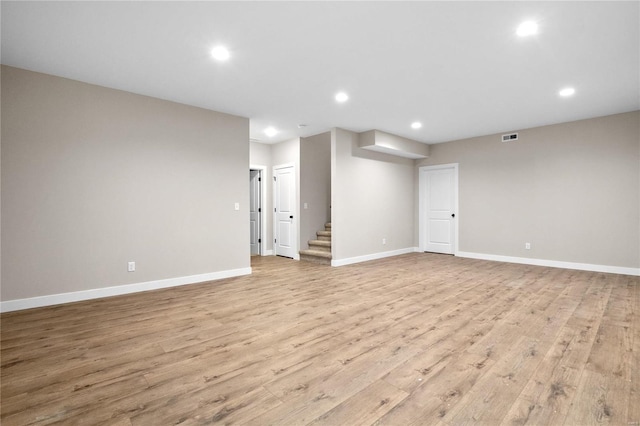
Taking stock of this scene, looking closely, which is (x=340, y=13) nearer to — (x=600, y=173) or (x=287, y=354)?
(x=287, y=354)

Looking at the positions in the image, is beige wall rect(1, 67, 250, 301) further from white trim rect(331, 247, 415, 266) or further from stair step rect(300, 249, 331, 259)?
white trim rect(331, 247, 415, 266)

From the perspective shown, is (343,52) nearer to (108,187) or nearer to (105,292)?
(108,187)

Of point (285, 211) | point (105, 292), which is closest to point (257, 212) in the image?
point (285, 211)

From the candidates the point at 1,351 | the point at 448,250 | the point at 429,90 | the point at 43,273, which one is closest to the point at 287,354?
the point at 1,351

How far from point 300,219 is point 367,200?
1.57m

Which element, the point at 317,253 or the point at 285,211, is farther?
the point at 285,211

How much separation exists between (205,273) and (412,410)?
3.87 meters

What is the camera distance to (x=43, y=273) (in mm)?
3473

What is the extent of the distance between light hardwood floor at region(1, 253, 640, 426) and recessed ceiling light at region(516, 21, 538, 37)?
2.75 meters

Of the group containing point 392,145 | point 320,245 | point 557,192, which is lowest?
point 320,245

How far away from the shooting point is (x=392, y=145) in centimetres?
661

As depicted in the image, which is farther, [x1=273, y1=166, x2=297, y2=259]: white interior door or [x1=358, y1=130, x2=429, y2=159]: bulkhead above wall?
[x1=273, y1=166, x2=297, y2=259]: white interior door

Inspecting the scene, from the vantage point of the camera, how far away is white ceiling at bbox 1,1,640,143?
2.44 m

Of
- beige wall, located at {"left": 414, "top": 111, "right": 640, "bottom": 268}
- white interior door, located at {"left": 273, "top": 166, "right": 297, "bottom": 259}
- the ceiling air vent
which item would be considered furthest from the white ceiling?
white interior door, located at {"left": 273, "top": 166, "right": 297, "bottom": 259}
